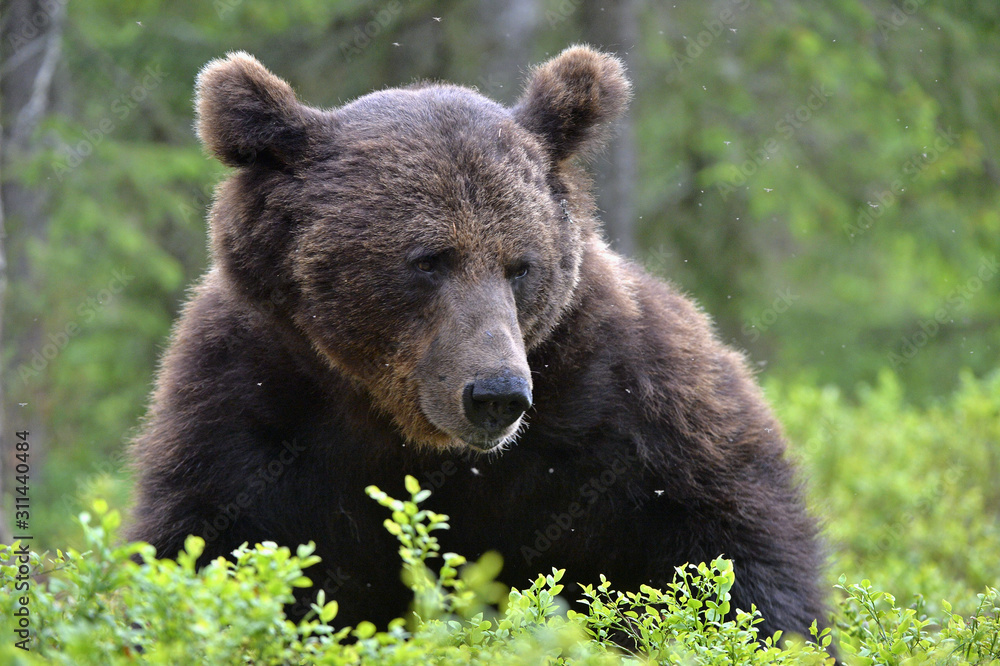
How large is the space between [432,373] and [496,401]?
0.35 m

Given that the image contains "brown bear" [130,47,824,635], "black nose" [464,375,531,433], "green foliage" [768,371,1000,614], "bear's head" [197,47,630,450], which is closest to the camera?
"black nose" [464,375,531,433]

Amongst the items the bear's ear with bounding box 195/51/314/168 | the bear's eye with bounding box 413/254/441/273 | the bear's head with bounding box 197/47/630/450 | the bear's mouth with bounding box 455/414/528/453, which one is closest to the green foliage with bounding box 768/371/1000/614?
the bear's mouth with bounding box 455/414/528/453

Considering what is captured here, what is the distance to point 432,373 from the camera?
340 centimetres

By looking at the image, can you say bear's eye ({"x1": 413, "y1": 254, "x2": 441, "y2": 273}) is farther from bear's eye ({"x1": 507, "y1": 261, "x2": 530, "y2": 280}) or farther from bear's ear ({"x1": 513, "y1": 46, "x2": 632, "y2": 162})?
bear's ear ({"x1": 513, "y1": 46, "x2": 632, "y2": 162})

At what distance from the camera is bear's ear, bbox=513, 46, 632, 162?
3932 millimetres

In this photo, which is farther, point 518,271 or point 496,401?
point 518,271

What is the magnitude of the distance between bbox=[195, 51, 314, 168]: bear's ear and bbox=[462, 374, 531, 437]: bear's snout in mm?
1187

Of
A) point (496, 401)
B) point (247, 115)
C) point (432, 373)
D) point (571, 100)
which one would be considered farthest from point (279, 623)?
point (571, 100)

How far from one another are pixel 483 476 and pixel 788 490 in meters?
1.30

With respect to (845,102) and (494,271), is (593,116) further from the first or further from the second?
(845,102)

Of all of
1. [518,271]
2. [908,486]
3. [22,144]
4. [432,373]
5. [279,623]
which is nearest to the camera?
[279,623]

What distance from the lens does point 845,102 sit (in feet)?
38.1

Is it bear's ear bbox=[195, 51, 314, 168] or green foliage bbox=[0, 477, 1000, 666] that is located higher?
bear's ear bbox=[195, 51, 314, 168]

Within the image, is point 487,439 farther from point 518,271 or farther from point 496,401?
point 518,271
